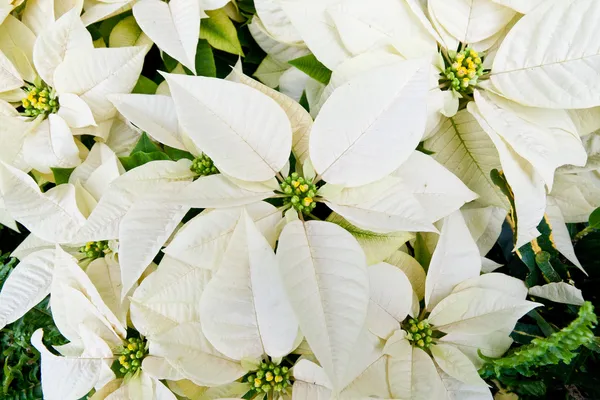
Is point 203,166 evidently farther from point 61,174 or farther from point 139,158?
point 61,174

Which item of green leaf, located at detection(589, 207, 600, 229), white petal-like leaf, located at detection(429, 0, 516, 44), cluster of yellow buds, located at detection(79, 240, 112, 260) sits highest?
white petal-like leaf, located at detection(429, 0, 516, 44)

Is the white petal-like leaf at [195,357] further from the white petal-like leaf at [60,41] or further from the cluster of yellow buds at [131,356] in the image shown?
the white petal-like leaf at [60,41]

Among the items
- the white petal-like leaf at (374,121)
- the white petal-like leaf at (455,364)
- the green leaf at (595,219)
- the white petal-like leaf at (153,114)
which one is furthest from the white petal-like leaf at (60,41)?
the green leaf at (595,219)

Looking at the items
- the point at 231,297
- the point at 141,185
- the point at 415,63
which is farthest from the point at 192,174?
the point at 415,63

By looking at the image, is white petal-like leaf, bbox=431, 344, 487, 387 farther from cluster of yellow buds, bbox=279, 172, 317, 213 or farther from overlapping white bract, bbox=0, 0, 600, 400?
cluster of yellow buds, bbox=279, 172, 317, 213

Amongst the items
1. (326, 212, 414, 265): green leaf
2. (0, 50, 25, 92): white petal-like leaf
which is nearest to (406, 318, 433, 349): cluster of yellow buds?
(326, 212, 414, 265): green leaf

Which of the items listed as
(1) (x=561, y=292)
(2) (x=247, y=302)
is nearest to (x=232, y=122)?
(2) (x=247, y=302)
